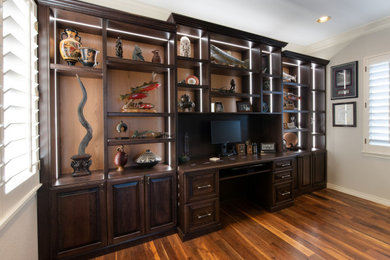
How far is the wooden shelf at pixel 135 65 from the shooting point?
199 centimetres

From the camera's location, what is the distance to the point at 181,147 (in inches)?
107

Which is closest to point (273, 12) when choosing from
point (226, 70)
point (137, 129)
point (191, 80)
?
point (226, 70)

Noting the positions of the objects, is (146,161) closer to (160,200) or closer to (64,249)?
(160,200)

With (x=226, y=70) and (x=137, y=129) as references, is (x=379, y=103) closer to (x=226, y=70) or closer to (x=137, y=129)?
(x=226, y=70)

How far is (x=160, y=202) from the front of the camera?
2145mm

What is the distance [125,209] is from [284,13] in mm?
3318

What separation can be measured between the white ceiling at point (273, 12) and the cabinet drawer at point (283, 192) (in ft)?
8.26

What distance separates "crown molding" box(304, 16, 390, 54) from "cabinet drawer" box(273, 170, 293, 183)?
8.62 feet

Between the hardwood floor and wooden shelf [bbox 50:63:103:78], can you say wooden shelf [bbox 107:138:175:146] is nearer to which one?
wooden shelf [bbox 50:63:103:78]

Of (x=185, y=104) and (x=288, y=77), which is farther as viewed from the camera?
(x=288, y=77)

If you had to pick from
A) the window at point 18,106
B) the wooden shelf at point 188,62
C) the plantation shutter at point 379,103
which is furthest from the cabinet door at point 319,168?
the window at point 18,106

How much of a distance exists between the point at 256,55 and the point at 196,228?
8.60 feet

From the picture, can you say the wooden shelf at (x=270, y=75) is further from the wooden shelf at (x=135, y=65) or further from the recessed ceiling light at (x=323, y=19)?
the wooden shelf at (x=135, y=65)

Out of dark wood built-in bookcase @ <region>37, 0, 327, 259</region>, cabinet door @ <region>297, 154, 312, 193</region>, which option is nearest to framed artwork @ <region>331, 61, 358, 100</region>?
dark wood built-in bookcase @ <region>37, 0, 327, 259</region>
